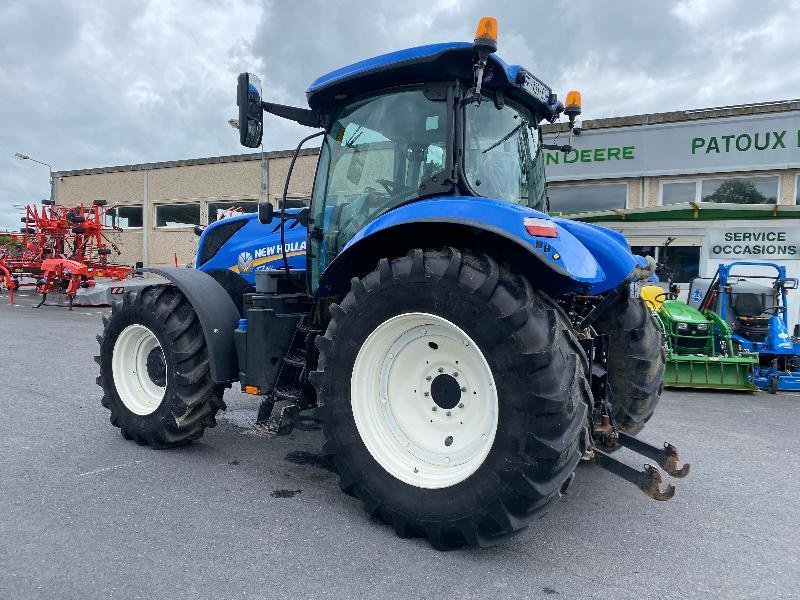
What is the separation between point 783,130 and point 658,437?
34.5 ft

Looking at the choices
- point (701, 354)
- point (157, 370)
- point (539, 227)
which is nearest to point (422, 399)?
point (539, 227)

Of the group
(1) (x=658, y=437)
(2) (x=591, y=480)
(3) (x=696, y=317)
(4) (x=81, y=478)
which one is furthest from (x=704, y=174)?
(4) (x=81, y=478)

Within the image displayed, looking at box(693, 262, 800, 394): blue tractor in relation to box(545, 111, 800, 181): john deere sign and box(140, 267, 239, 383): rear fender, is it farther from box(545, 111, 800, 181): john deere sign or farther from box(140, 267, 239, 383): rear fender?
box(140, 267, 239, 383): rear fender

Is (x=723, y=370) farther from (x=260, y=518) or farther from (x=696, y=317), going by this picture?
(x=260, y=518)

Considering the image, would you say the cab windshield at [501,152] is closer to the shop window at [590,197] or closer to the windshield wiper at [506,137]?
the windshield wiper at [506,137]

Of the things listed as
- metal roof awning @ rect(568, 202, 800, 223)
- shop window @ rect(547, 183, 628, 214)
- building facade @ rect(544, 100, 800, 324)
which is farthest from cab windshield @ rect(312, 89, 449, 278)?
shop window @ rect(547, 183, 628, 214)

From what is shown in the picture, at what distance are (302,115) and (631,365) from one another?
8.86 feet

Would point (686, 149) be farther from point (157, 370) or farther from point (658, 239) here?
point (157, 370)

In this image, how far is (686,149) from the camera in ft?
42.9

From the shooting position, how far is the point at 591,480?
3756mm

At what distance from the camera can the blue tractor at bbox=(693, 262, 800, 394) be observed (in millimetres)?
7445

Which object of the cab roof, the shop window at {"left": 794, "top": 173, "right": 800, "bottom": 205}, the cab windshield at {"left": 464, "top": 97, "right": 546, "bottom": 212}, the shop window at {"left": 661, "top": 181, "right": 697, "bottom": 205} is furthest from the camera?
the shop window at {"left": 661, "top": 181, "right": 697, "bottom": 205}

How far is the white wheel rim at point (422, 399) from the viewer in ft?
9.45

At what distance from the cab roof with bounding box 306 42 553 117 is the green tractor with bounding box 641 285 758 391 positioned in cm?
458
